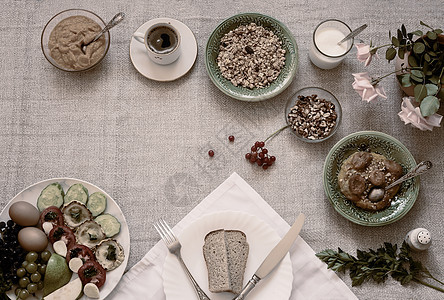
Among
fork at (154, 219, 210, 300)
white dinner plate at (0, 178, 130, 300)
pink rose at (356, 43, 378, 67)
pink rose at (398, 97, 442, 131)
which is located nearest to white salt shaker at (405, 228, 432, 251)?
pink rose at (398, 97, 442, 131)

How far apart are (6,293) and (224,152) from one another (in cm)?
74

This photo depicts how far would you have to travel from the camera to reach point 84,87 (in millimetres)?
1608

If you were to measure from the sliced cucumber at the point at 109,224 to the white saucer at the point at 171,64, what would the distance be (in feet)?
1.48

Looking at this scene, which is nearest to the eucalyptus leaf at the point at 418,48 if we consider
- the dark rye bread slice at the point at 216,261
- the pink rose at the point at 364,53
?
the pink rose at the point at 364,53

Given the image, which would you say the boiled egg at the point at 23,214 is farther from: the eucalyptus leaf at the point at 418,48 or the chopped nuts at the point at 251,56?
the eucalyptus leaf at the point at 418,48

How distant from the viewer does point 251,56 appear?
158 centimetres

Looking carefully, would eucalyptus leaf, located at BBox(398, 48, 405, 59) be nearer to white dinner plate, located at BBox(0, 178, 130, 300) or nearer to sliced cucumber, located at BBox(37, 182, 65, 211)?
white dinner plate, located at BBox(0, 178, 130, 300)

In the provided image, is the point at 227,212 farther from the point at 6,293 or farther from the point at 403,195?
the point at 6,293

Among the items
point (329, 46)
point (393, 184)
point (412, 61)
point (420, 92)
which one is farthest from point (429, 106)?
point (329, 46)

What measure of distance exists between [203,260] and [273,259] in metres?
0.21

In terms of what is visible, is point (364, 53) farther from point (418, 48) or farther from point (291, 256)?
point (291, 256)

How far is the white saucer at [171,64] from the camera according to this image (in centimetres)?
158

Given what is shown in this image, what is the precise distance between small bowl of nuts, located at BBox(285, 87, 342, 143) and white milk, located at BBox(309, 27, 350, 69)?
9 centimetres

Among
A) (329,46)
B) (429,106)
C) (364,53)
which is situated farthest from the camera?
(329,46)
